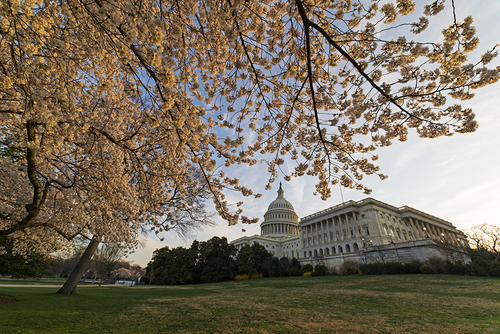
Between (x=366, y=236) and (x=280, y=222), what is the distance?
37147 mm

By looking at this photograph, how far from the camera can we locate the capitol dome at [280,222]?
79.3 meters

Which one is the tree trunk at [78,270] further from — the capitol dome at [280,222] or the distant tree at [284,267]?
the capitol dome at [280,222]

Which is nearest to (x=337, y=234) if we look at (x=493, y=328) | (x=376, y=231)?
(x=376, y=231)

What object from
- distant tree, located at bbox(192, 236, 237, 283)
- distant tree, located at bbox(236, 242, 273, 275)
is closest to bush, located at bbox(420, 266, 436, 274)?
distant tree, located at bbox(236, 242, 273, 275)

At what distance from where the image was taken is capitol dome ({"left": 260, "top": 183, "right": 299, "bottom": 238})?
260 feet

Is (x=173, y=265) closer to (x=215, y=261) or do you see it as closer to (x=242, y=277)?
(x=215, y=261)

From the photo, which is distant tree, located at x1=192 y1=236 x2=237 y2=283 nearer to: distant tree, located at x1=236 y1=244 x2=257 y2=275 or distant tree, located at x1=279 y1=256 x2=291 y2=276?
distant tree, located at x1=236 y1=244 x2=257 y2=275

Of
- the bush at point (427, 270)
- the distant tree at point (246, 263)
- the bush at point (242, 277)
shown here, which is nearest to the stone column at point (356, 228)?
the bush at point (427, 270)

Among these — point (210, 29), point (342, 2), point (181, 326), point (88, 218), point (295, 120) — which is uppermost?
point (342, 2)

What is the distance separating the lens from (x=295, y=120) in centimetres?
554

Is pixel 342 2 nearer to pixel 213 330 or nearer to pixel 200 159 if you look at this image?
pixel 200 159

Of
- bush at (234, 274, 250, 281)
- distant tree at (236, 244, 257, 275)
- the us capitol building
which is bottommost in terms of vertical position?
bush at (234, 274, 250, 281)

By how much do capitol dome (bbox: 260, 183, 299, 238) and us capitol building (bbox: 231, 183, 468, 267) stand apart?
7096 millimetres

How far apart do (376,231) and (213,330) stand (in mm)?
50299
